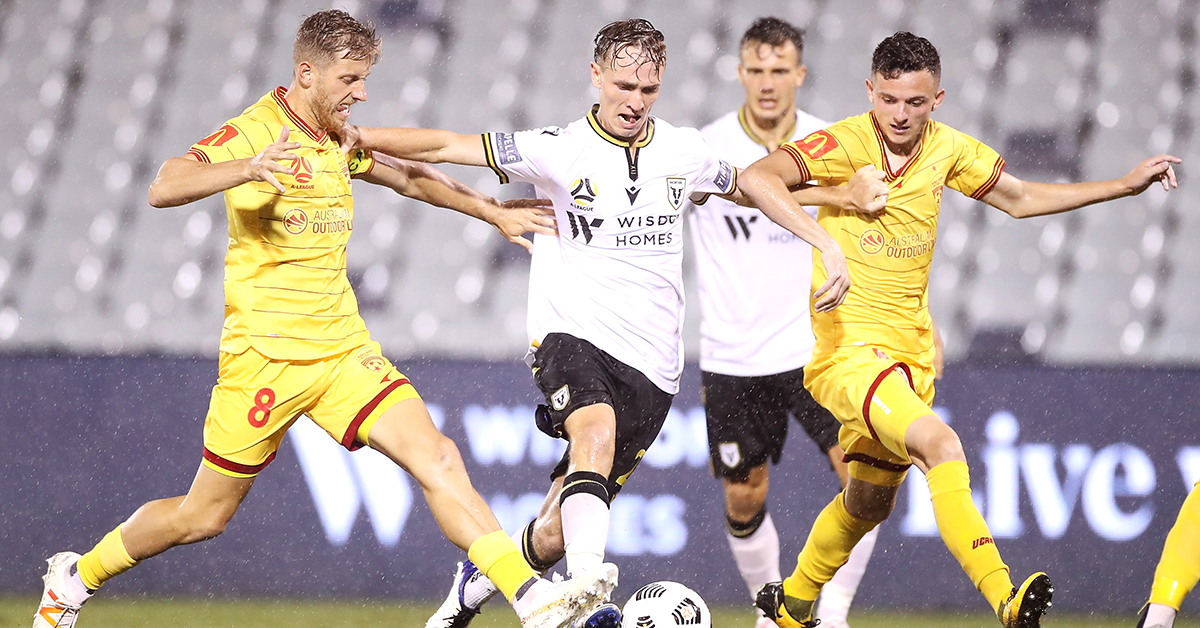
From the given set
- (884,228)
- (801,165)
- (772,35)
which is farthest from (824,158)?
(772,35)

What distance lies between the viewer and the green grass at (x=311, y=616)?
5242mm

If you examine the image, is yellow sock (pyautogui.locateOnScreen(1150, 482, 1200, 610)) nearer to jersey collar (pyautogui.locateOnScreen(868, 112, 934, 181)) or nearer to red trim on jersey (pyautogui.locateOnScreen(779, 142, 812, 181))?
jersey collar (pyautogui.locateOnScreen(868, 112, 934, 181))

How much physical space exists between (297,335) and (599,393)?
0.96m

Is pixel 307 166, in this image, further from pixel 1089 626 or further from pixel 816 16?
pixel 816 16

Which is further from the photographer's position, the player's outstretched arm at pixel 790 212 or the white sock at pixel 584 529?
the player's outstretched arm at pixel 790 212

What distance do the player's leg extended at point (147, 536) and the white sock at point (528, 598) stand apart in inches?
41.8

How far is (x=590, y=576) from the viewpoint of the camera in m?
3.43

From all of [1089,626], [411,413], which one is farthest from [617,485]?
[1089,626]

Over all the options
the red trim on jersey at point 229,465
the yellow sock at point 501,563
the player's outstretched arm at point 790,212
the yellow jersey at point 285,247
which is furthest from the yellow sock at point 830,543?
the red trim on jersey at point 229,465

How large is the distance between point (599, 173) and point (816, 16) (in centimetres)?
430

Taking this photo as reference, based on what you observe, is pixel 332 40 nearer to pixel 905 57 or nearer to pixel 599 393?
pixel 599 393

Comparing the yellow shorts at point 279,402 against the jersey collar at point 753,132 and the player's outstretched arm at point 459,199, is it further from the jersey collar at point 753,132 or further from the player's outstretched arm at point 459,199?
the jersey collar at point 753,132

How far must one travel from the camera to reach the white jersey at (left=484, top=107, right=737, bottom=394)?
416 centimetres

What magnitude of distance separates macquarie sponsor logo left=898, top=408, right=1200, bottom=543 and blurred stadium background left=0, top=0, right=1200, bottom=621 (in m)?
0.60
